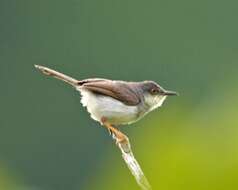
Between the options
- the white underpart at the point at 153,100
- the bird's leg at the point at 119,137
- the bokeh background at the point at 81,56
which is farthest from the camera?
the bokeh background at the point at 81,56

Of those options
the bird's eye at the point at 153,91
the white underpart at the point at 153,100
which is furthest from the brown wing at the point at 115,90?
the bird's eye at the point at 153,91

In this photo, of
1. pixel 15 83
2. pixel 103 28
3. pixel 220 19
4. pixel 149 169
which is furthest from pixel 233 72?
pixel 103 28

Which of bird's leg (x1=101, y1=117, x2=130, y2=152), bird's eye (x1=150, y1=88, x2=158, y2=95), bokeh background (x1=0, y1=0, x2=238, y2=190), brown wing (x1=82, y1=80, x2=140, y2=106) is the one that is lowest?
bird's leg (x1=101, y1=117, x2=130, y2=152)

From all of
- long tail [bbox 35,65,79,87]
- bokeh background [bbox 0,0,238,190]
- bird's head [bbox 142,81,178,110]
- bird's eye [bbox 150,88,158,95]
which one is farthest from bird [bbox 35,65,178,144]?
bokeh background [bbox 0,0,238,190]

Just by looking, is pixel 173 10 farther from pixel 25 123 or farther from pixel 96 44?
pixel 25 123

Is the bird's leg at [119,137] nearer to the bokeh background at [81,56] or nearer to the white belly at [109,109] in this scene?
the white belly at [109,109]

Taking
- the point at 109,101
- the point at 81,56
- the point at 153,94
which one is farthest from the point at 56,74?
the point at 81,56

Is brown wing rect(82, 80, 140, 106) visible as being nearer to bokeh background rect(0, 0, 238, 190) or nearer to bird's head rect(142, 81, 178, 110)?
bird's head rect(142, 81, 178, 110)
